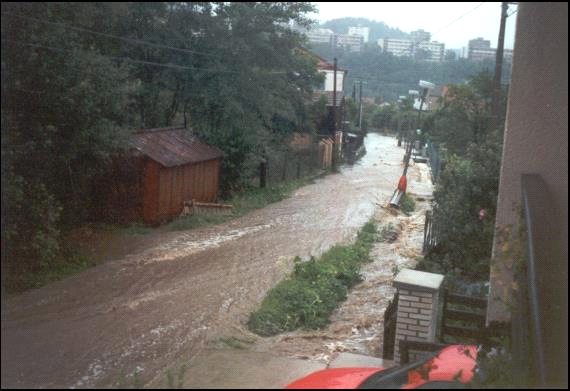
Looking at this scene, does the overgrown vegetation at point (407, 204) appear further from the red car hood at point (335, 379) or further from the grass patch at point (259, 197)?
the red car hood at point (335, 379)

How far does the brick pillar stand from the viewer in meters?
7.21

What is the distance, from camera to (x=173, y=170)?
1916 centimetres

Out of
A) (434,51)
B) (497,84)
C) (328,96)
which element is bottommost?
(328,96)

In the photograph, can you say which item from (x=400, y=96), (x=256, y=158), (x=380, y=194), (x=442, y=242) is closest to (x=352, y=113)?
(x=400, y=96)

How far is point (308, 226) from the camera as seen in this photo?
20562 mm

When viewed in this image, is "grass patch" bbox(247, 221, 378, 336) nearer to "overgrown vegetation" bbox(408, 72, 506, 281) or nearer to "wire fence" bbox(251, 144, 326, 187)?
"overgrown vegetation" bbox(408, 72, 506, 281)

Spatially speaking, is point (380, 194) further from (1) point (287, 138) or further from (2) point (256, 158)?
(2) point (256, 158)

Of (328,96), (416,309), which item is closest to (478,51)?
(328,96)

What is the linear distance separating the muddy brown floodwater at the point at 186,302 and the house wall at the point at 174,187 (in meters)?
1.21

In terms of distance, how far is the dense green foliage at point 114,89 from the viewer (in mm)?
7254

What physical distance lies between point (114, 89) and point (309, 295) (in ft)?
17.8

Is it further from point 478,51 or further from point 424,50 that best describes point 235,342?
point 424,50

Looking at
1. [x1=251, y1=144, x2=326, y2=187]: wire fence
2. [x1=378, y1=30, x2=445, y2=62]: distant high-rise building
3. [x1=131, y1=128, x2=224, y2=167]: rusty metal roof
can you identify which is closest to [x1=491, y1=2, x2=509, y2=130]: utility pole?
[x1=131, y1=128, x2=224, y2=167]: rusty metal roof

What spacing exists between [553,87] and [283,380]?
10.6 ft
